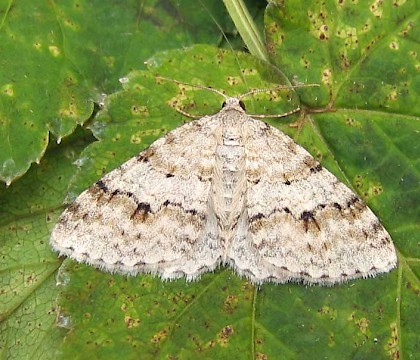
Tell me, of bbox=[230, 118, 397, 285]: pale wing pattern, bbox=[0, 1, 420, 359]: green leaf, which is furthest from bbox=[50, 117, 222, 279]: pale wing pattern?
bbox=[230, 118, 397, 285]: pale wing pattern

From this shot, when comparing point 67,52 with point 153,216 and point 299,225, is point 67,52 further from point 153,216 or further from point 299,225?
point 299,225

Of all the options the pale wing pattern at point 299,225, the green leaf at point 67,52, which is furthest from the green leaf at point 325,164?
the green leaf at point 67,52

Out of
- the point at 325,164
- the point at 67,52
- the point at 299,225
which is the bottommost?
the point at 299,225

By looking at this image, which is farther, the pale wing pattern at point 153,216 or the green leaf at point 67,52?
the green leaf at point 67,52

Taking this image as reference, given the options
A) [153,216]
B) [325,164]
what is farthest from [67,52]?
[325,164]

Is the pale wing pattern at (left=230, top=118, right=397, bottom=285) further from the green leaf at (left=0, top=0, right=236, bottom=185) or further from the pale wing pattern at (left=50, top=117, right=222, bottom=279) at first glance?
the green leaf at (left=0, top=0, right=236, bottom=185)

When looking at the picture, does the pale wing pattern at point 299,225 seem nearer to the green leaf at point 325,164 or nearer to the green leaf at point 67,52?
the green leaf at point 325,164

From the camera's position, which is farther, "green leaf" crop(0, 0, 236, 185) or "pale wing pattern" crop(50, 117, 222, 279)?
"green leaf" crop(0, 0, 236, 185)
